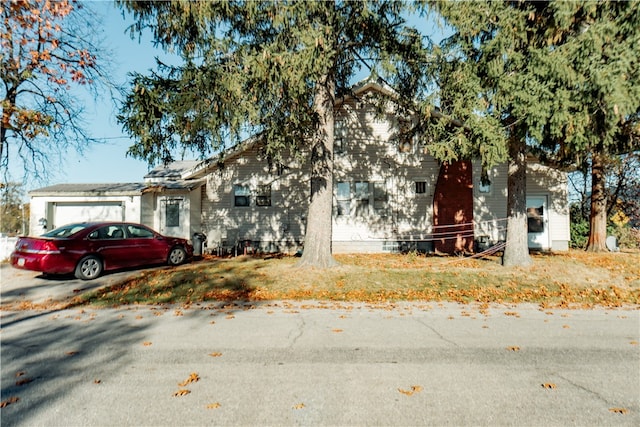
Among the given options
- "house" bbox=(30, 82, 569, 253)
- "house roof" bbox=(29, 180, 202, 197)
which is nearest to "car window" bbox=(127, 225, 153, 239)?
"house" bbox=(30, 82, 569, 253)

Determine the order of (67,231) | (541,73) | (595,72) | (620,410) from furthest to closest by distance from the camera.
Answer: (67,231) < (541,73) < (595,72) < (620,410)

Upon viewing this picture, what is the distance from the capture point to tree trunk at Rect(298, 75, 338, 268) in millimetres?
11523

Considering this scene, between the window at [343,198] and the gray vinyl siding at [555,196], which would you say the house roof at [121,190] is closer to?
the window at [343,198]

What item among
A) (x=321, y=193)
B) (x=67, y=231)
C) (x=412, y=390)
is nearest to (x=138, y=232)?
(x=67, y=231)

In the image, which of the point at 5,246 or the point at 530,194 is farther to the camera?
the point at 530,194

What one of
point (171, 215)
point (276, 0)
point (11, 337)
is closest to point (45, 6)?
point (276, 0)

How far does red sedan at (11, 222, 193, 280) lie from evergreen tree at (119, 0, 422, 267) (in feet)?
8.99

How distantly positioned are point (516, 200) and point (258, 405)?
35.9 feet

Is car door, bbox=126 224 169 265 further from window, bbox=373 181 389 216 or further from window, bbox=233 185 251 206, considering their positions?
window, bbox=373 181 389 216

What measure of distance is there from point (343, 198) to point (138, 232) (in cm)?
854

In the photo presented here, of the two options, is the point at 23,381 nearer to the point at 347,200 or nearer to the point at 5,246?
the point at 347,200

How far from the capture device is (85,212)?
59.8ft

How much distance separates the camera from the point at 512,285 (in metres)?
9.88

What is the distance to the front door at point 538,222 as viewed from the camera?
18.6 metres
